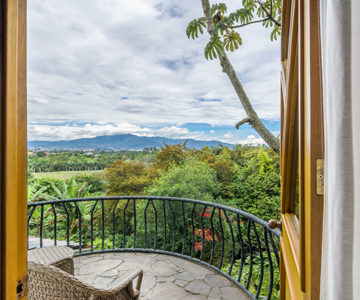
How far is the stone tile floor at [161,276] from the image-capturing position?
8.37ft

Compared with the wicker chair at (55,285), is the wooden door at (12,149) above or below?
above

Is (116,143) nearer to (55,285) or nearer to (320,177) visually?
(55,285)

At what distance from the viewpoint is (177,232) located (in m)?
6.04

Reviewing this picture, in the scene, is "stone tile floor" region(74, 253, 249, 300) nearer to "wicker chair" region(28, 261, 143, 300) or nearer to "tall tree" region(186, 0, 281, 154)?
"wicker chair" region(28, 261, 143, 300)

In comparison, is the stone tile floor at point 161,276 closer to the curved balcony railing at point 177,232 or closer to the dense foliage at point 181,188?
the curved balcony railing at point 177,232

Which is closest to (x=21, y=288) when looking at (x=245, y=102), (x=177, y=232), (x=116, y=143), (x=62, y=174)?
(x=245, y=102)

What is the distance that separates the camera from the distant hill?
8.89 meters

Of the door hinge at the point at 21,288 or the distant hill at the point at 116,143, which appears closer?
the door hinge at the point at 21,288

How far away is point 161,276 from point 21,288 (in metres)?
2.63

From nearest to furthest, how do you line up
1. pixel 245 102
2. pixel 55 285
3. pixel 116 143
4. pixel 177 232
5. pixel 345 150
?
pixel 345 150 < pixel 55 285 < pixel 245 102 < pixel 177 232 < pixel 116 143

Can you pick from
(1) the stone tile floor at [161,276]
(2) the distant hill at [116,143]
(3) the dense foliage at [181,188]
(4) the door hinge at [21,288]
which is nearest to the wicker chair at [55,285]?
(4) the door hinge at [21,288]

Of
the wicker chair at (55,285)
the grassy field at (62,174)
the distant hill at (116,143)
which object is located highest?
the distant hill at (116,143)

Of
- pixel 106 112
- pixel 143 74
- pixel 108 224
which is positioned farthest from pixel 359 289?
pixel 106 112

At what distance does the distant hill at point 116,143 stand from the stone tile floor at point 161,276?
551 centimetres
